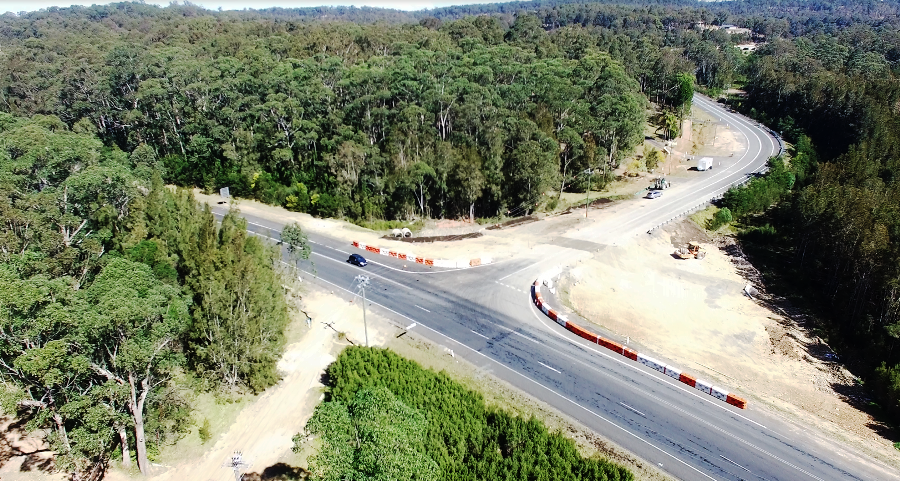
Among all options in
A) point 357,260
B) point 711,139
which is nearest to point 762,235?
point 711,139

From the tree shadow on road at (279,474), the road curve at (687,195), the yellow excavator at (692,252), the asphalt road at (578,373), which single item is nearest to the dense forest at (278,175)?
the road curve at (687,195)

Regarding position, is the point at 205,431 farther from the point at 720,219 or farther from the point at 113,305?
the point at 720,219

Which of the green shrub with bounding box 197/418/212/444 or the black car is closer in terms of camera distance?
the green shrub with bounding box 197/418/212/444

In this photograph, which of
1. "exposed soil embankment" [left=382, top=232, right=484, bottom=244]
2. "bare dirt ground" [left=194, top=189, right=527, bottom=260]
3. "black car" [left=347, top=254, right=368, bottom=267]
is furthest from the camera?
"exposed soil embankment" [left=382, top=232, right=484, bottom=244]

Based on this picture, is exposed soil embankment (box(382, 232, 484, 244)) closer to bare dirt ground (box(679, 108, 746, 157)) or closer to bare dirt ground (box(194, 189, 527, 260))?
bare dirt ground (box(194, 189, 527, 260))

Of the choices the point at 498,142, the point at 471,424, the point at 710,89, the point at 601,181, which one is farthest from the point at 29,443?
the point at 710,89

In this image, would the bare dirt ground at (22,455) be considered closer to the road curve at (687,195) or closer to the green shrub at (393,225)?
the green shrub at (393,225)

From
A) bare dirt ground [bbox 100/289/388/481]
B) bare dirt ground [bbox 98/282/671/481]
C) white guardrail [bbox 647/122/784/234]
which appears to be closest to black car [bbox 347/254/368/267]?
bare dirt ground [bbox 100/289/388/481]
